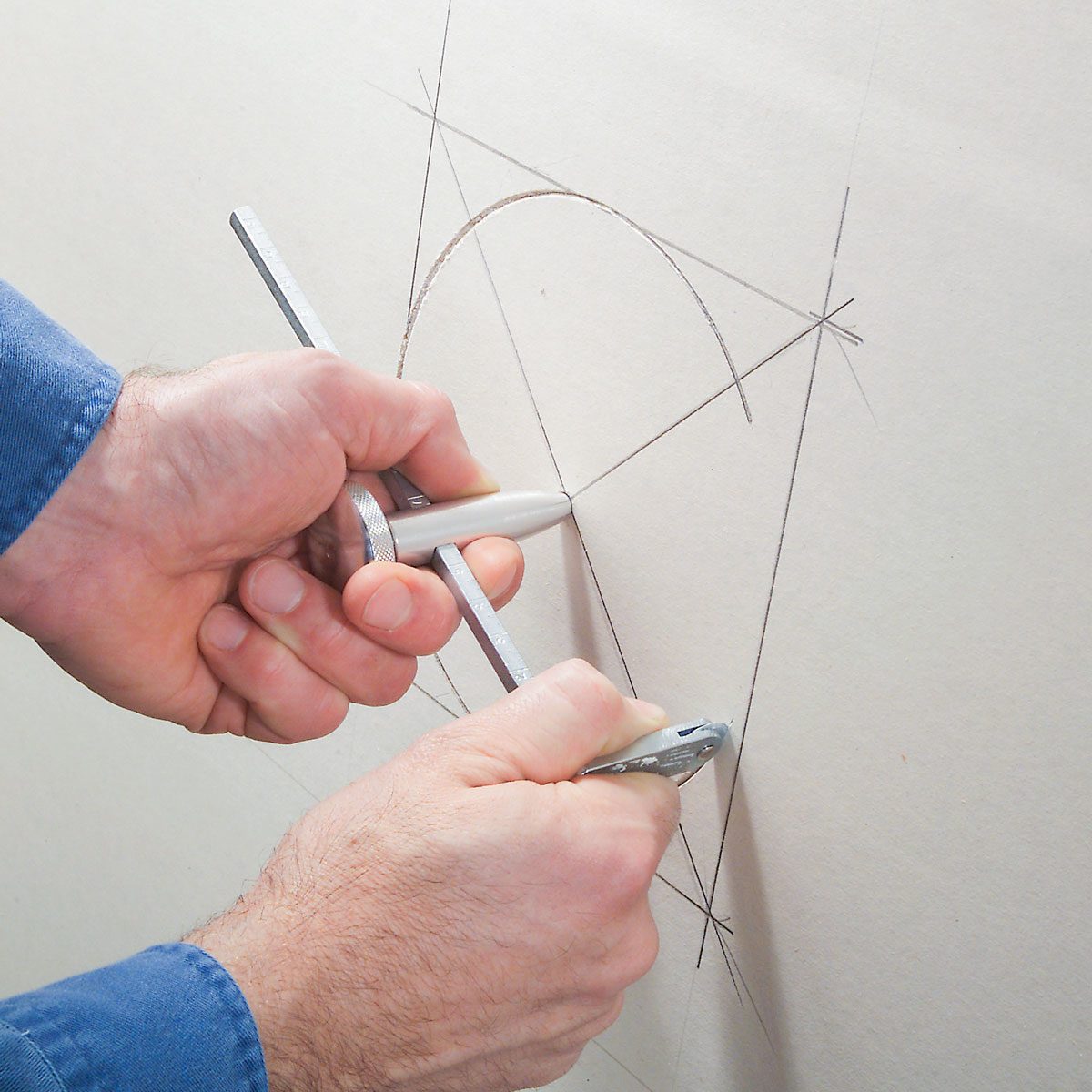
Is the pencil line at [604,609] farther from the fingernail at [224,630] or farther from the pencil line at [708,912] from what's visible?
the fingernail at [224,630]

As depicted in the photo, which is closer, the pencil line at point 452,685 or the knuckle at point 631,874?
the knuckle at point 631,874

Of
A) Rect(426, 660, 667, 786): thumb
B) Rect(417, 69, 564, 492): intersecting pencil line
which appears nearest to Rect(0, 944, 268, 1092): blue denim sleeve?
Rect(426, 660, 667, 786): thumb

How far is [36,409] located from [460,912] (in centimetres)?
37

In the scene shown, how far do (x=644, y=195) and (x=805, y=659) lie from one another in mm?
289

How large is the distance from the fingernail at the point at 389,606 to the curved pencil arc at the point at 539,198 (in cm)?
22

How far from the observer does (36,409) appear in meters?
0.60

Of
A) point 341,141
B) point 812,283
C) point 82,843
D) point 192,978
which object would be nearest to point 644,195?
point 812,283

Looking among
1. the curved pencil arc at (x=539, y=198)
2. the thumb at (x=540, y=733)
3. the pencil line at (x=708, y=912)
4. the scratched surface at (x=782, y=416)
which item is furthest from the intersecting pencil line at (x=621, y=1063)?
the curved pencil arc at (x=539, y=198)

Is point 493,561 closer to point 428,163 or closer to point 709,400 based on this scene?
point 709,400

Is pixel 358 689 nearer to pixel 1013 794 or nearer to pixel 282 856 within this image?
pixel 282 856

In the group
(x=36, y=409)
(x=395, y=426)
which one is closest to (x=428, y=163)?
(x=395, y=426)

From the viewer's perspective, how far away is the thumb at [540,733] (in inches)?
21.3

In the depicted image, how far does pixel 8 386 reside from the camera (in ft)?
1.96

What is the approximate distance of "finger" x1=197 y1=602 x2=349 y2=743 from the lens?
0.69 meters
